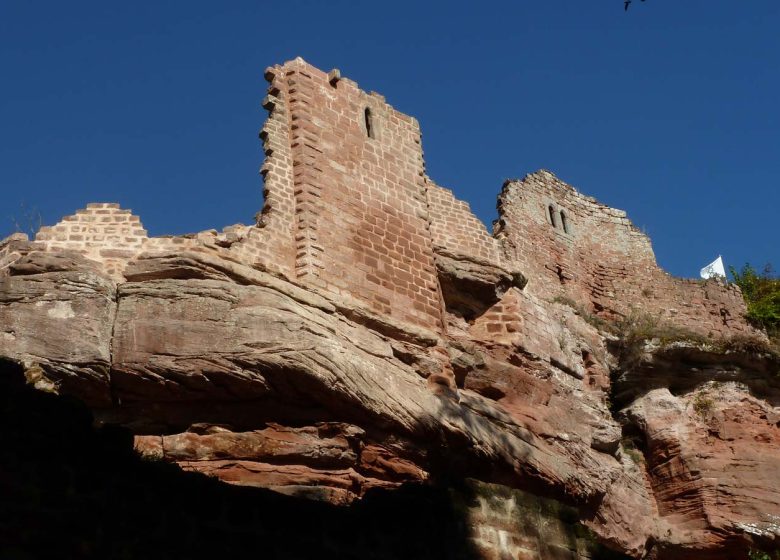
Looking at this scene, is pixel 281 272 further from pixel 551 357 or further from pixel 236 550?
pixel 236 550

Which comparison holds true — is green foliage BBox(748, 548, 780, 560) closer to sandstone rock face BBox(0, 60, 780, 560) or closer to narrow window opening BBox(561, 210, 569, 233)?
sandstone rock face BBox(0, 60, 780, 560)

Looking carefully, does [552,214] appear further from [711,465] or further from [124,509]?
[124,509]

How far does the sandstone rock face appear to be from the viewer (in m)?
12.1

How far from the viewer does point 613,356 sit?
63.9 feet

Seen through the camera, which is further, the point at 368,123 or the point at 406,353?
the point at 368,123

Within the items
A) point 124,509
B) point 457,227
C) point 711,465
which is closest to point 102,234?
point 457,227

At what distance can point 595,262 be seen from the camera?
21.8 m

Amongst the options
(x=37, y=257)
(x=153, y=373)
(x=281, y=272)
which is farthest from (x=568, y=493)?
(x=37, y=257)

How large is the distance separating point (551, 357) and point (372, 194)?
3737 millimetres

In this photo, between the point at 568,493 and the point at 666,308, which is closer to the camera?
the point at 568,493

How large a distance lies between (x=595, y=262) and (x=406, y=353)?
825 cm

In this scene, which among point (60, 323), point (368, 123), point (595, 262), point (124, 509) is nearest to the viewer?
point (124, 509)

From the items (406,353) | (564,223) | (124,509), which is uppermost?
(564,223)

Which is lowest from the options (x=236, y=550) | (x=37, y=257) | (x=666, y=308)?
(x=236, y=550)
